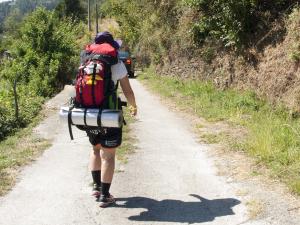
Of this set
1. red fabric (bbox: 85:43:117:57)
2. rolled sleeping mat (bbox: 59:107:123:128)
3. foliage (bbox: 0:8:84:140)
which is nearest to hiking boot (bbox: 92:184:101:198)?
rolled sleeping mat (bbox: 59:107:123:128)

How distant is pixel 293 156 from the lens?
248 inches

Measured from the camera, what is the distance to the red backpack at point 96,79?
4.75 meters

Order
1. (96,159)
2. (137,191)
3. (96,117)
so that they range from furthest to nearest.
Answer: (137,191) < (96,159) < (96,117)

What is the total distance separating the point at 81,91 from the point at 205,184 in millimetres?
2025

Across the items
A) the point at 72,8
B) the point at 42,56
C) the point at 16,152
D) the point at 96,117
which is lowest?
the point at 16,152

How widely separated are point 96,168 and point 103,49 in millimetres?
1402

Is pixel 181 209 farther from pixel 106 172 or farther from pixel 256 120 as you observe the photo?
pixel 256 120

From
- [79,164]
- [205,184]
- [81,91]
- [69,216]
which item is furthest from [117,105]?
[79,164]

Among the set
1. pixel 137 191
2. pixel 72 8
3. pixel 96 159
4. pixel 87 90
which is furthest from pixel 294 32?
pixel 72 8

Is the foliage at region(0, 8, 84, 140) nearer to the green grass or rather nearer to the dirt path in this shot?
the green grass

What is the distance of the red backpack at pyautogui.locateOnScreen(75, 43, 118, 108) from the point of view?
475cm

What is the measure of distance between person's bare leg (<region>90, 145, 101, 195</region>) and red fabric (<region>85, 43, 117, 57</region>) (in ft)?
3.55

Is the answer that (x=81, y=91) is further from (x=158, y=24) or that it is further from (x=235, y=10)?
(x=158, y=24)

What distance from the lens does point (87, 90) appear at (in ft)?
15.7
